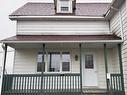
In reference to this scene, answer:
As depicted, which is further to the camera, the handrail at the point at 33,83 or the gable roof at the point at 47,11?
the gable roof at the point at 47,11

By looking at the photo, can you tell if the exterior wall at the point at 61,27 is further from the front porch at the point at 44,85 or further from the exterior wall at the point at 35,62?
the front porch at the point at 44,85

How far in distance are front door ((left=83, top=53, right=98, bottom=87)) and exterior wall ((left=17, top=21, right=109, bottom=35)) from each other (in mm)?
1445

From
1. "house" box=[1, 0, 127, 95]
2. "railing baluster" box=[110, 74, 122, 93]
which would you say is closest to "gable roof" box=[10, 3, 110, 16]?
"house" box=[1, 0, 127, 95]

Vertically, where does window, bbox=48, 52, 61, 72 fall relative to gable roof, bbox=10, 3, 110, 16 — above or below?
below

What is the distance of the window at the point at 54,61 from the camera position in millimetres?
8180

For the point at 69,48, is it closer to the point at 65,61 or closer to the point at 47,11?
the point at 65,61

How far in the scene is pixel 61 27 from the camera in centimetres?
866

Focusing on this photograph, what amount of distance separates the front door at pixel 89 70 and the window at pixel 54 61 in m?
1.48

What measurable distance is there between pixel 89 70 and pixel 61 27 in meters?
2.95

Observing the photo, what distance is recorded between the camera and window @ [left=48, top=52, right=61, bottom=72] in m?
8.18

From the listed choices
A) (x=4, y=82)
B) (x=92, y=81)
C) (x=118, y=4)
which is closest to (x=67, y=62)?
(x=92, y=81)

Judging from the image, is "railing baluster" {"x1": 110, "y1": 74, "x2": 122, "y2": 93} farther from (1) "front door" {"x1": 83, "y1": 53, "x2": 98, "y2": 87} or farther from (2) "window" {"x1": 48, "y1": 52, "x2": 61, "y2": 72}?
(2) "window" {"x1": 48, "y1": 52, "x2": 61, "y2": 72}

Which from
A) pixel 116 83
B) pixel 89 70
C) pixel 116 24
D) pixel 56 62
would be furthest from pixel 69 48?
pixel 116 83

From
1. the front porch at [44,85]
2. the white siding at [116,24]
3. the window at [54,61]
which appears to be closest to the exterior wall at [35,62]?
the window at [54,61]
